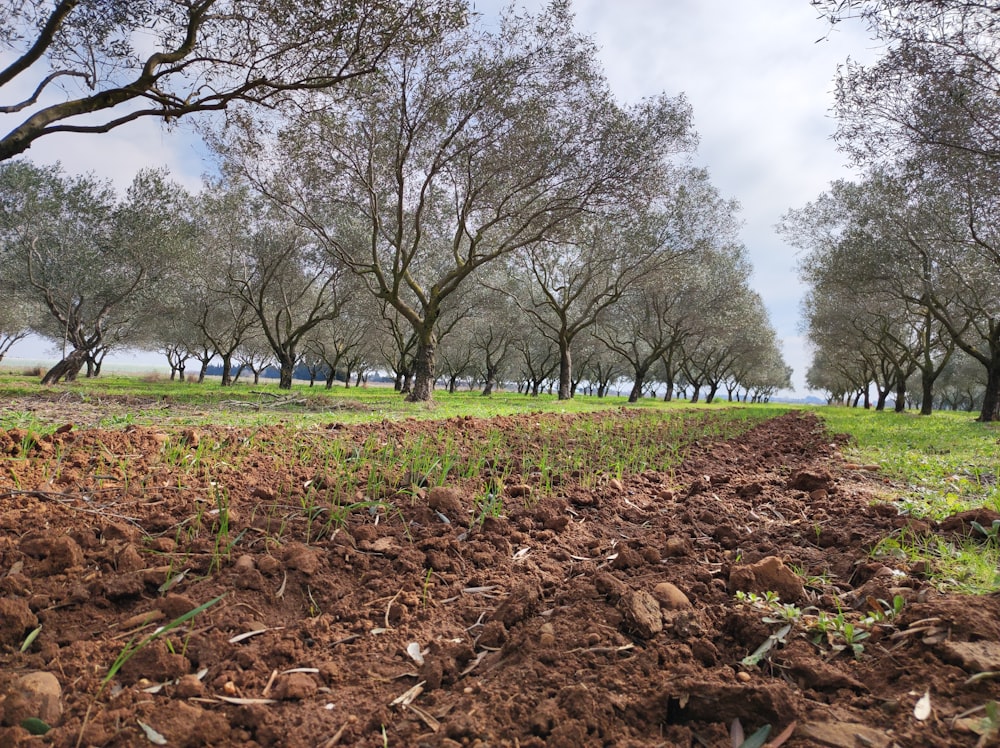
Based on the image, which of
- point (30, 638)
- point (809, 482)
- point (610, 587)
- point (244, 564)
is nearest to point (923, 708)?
point (610, 587)

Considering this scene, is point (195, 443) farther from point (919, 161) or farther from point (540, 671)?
point (919, 161)

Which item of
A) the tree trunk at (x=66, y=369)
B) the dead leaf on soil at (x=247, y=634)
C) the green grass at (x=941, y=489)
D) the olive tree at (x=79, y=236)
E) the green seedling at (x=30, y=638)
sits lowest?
the dead leaf on soil at (x=247, y=634)

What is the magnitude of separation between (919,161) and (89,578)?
19729 millimetres

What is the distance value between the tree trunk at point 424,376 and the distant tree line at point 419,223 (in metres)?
0.08

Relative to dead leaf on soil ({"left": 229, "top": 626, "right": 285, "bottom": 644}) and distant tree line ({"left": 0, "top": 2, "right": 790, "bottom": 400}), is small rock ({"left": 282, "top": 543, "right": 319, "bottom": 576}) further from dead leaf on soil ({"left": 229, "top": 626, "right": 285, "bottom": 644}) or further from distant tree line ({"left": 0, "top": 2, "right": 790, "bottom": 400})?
distant tree line ({"left": 0, "top": 2, "right": 790, "bottom": 400})

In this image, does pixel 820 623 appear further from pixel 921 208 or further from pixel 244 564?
pixel 921 208

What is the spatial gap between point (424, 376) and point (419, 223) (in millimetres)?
5336

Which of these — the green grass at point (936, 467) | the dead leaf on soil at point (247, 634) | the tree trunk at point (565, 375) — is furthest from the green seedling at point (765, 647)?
the tree trunk at point (565, 375)

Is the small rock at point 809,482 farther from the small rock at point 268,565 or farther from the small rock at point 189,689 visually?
the small rock at point 189,689

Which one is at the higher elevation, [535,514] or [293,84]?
[293,84]

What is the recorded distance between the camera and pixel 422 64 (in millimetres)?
14320

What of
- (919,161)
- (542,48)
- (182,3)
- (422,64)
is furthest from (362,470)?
(919,161)

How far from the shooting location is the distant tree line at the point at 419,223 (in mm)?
15234

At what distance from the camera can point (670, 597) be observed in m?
2.32
